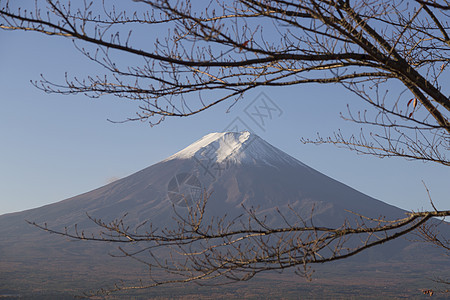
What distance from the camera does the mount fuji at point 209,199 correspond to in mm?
121938

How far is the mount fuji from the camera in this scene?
12194 cm

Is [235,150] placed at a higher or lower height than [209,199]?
higher

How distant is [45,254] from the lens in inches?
4483

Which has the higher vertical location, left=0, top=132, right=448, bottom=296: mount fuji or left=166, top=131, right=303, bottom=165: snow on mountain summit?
left=166, top=131, right=303, bottom=165: snow on mountain summit

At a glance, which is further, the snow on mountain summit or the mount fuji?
the snow on mountain summit

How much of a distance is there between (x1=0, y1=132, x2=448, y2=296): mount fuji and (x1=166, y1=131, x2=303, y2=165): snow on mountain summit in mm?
314

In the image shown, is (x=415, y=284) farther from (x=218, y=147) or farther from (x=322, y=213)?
(x=218, y=147)

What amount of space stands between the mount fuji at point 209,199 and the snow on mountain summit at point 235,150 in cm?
31

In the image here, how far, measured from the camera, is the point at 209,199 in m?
145

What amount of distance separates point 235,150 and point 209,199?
2746 cm

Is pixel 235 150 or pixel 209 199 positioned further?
pixel 235 150

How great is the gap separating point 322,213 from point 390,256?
21.3m

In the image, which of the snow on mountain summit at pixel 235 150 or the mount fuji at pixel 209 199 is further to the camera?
the snow on mountain summit at pixel 235 150

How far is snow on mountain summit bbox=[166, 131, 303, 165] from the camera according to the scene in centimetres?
15788
